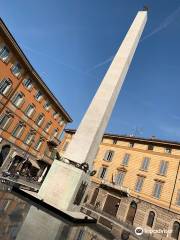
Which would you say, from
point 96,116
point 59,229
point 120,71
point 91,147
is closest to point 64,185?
point 91,147

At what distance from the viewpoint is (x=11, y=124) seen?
23.1 m

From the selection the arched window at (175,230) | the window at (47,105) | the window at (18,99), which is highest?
the window at (47,105)

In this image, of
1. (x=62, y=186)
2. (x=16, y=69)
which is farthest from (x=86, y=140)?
(x=16, y=69)

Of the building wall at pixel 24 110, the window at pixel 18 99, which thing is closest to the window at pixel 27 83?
the building wall at pixel 24 110

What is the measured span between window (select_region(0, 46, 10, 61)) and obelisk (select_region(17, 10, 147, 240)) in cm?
1362

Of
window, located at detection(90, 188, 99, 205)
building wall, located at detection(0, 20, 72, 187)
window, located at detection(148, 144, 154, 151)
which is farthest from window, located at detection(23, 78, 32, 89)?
window, located at detection(148, 144, 154, 151)

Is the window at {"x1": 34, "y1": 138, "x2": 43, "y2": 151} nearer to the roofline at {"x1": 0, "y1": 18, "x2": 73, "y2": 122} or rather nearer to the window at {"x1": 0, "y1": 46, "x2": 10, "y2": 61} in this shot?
the roofline at {"x1": 0, "y1": 18, "x2": 73, "y2": 122}

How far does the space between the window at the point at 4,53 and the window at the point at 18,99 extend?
4.10m

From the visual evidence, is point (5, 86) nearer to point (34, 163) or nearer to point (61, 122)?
point (34, 163)

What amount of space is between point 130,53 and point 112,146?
20.5m

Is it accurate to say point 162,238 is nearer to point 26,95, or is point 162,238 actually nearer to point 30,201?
point 30,201

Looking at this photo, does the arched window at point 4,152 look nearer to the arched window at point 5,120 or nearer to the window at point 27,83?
Result: the arched window at point 5,120

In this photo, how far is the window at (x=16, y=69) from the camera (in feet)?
72.5

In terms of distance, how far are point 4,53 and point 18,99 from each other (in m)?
5.23
